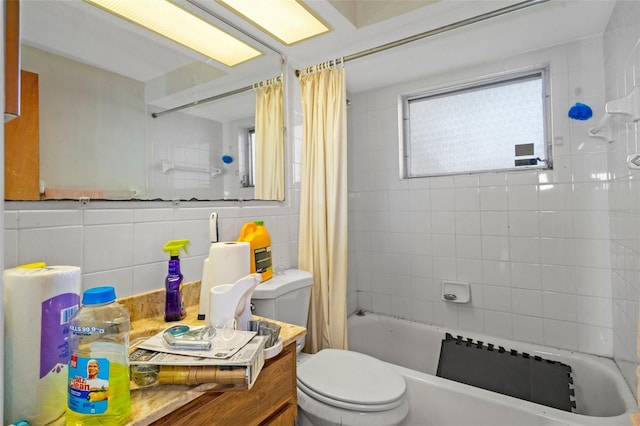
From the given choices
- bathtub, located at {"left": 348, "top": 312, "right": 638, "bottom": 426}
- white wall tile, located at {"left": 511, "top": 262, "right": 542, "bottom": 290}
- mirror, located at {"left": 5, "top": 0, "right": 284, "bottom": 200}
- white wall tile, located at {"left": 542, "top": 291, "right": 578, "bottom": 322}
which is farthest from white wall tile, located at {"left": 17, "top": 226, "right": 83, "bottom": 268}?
white wall tile, located at {"left": 542, "top": 291, "right": 578, "bottom": 322}

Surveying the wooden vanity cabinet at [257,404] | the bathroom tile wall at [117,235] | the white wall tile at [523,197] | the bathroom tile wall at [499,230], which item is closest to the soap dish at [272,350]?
the wooden vanity cabinet at [257,404]

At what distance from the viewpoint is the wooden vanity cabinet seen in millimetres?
725

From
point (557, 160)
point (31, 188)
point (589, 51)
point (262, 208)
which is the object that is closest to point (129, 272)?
point (31, 188)

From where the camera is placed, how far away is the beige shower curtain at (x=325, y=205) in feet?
5.91

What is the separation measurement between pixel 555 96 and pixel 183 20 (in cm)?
196

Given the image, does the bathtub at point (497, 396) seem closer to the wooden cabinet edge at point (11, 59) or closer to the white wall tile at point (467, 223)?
the white wall tile at point (467, 223)

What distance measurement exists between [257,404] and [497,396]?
1016 mm

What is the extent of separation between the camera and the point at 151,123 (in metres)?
1.28

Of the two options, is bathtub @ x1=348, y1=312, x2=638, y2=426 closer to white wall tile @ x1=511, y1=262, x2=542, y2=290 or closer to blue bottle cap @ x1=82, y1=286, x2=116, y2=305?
white wall tile @ x1=511, y1=262, x2=542, y2=290

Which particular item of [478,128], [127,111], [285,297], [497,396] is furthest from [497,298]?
[127,111]

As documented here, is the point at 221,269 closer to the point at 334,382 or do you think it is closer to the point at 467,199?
the point at 334,382

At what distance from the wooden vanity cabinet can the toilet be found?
0.24 meters

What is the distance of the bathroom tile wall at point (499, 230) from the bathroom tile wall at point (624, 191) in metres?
0.10

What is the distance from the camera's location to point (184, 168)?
54.6 inches
